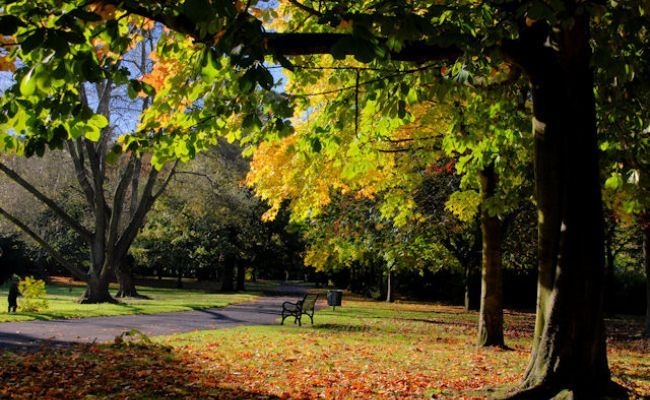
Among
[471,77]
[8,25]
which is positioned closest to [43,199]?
[471,77]

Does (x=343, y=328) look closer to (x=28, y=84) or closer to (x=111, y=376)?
(x=111, y=376)

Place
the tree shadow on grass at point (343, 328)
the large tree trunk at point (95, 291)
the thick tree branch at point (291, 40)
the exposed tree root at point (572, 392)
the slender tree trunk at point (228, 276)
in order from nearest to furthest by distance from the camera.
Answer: the thick tree branch at point (291, 40), the exposed tree root at point (572, 392), the tree shadow on grass at point (343, 328), the large tree trunk at point (95, 291), the slender tree trunk at point (228, 276)

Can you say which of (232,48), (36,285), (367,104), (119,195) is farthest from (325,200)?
(119,195)

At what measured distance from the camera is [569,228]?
568 centimetres

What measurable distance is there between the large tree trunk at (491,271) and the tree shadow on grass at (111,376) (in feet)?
21.6

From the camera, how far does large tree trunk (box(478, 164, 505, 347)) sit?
12.1 metres

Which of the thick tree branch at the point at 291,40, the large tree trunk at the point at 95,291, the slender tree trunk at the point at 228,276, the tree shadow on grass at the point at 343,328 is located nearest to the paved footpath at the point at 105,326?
the tree shadow on grass at the point at 343,328

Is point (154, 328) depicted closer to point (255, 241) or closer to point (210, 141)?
point (210, 141)

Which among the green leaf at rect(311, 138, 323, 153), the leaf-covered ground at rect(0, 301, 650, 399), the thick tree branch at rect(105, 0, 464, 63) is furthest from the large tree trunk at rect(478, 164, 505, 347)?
the thick tree branch at rect(105, 0, 464, 63)

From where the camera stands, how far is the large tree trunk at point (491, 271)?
12117 millimetres

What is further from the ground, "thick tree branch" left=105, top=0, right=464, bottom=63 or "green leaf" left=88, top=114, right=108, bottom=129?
"thick tree branch" left=105, top=0, right=464, bottom=63

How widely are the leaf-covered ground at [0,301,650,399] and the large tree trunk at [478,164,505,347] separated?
565 mm

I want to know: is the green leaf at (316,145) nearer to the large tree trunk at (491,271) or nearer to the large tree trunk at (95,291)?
the large tree trunk at (491,271)

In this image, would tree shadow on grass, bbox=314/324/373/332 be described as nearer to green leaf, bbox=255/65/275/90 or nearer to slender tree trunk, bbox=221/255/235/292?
green leaf, bbox=255/65/275/90
